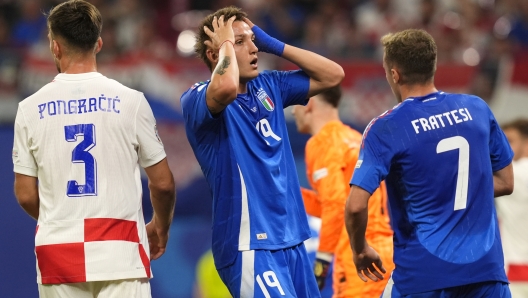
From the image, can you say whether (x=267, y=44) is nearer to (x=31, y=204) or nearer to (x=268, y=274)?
(x=268, y=274)

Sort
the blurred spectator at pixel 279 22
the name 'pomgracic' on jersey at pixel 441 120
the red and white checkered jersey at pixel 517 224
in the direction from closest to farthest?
the name 'pomgracic' on jersey at pixel 441 120 < the red and white checkered jersey at pixel 517 224 < the blurred spectator at pixel 279 22

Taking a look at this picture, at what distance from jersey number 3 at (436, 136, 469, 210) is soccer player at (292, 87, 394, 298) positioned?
1587mm

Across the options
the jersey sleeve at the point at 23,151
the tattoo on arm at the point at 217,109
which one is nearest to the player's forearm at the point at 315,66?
the tattoo on arm at the point at 217,109

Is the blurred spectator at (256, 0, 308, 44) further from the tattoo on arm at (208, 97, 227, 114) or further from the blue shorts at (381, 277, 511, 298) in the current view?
the blue shorts at (381, 277, 511, 298)

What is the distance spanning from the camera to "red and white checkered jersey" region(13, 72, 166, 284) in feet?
15.3

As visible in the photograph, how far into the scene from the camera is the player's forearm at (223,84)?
4695 mm

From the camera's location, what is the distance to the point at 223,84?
4.70m

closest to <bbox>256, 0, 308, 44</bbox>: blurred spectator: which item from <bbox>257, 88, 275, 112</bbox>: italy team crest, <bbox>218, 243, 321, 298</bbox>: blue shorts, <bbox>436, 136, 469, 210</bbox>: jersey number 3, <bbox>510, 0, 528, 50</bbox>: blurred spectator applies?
<bbox>510, 0, 528, 50</bbox>: blurred spectator

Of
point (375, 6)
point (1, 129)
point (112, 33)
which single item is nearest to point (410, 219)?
point (1, 129)

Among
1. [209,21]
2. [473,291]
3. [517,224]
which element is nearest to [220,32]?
[209,21]

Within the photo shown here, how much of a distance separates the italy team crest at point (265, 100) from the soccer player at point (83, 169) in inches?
28.8

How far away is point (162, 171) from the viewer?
4969 mm

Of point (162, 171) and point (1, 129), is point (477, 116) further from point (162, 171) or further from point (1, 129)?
point (1, 129)

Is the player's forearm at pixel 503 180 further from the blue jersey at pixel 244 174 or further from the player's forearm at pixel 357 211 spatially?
the blue jersey at pixel 244 174
